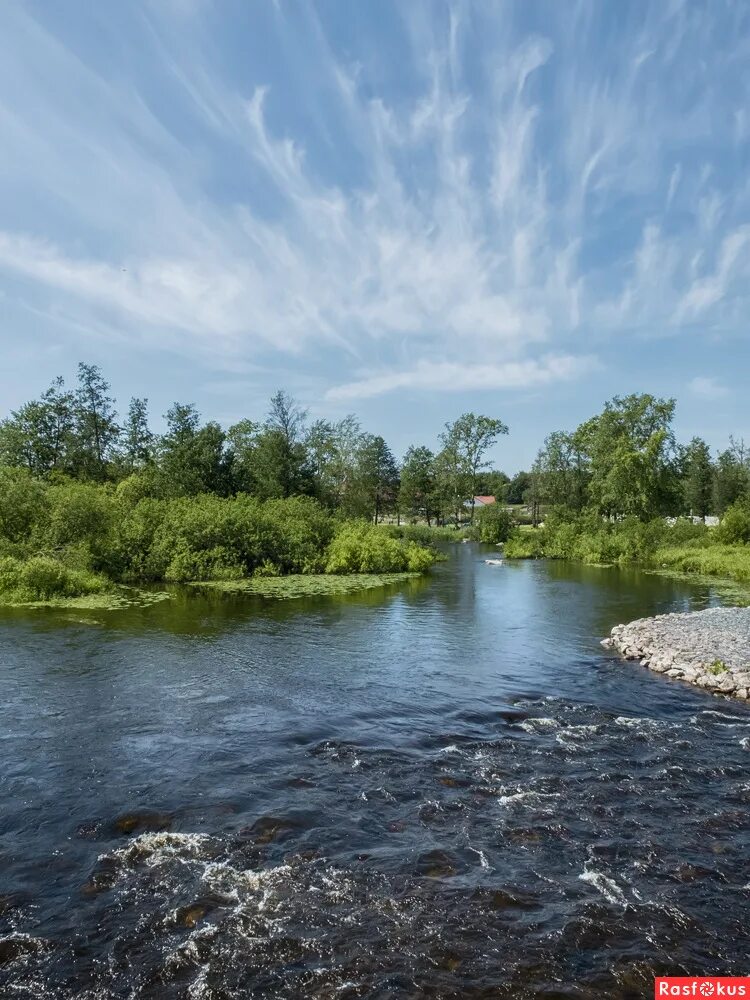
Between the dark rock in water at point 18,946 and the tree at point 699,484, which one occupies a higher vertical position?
the tree at point 699,484

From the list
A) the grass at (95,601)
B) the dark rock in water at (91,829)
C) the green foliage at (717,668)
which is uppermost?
the grass at (95,601)

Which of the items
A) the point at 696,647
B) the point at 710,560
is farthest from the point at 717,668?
the point at 710,560

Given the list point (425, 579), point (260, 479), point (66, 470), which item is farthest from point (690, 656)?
point (66, 470)

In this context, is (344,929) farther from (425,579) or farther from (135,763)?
(425,579)

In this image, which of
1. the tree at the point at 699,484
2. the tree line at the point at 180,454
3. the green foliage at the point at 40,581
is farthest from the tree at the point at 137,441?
the tree at the point at 699,484

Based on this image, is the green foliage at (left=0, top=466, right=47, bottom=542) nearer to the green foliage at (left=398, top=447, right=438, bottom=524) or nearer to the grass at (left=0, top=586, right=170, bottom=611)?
the grass at (left=0, top=586, right=170, bottom=611)

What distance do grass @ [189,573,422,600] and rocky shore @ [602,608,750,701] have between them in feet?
48.2

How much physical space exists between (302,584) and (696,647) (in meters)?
20.2

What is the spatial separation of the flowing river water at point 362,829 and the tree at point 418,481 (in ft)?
247

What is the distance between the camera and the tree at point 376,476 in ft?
252

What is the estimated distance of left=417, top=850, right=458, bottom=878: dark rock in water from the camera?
294 inches

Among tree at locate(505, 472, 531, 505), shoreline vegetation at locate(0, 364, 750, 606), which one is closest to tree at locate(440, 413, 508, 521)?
shoreline vegetation at locate(0, 364, 750, 606)

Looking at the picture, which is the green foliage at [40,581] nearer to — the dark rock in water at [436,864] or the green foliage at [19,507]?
the green foliage at [19,507]

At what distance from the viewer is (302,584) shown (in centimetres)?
3303
